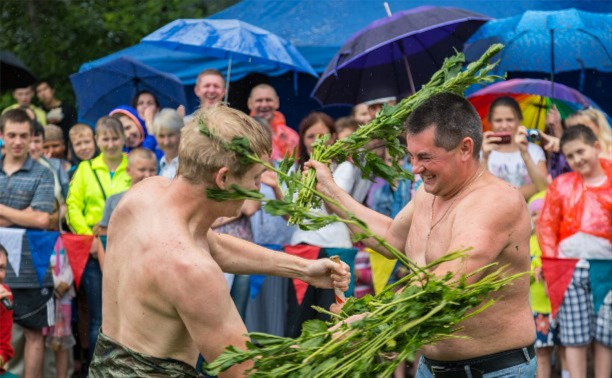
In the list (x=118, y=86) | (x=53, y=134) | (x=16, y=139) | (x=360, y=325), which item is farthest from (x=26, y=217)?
(x=360, y=325)

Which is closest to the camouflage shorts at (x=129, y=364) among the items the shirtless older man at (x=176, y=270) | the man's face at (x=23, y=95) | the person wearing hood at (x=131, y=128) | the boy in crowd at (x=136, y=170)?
the shirtless older man at (x=176, y=270)

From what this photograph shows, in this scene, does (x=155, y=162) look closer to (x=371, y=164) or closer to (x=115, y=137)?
(x=115, y=137)

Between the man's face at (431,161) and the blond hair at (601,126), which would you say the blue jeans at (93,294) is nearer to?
the blond hair at (601,126)

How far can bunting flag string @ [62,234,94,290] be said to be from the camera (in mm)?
8484

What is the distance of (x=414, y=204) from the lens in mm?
5395

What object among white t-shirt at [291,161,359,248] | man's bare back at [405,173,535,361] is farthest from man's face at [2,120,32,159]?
man's bare back at [405,173,535,361]

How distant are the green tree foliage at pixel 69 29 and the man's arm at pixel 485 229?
11.6 m

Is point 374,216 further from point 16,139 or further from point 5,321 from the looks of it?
point 16,139

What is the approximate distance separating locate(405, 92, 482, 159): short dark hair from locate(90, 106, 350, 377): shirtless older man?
0.93 meters

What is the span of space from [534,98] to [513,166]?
4.90 feet

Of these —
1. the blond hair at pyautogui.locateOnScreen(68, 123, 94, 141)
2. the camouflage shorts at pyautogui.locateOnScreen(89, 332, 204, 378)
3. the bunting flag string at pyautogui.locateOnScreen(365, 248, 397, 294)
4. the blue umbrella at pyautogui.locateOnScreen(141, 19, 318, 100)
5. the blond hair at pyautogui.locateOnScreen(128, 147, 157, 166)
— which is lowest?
the bunting flag string at pyautogui.locateOnScreen(365, 248, 397, 294)

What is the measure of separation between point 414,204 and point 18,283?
161 inches

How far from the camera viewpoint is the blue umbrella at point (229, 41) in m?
9.20

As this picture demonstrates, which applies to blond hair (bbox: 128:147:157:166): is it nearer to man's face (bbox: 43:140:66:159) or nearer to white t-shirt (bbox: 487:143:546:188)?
man's face (bbox: 43:140:66:159)
